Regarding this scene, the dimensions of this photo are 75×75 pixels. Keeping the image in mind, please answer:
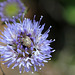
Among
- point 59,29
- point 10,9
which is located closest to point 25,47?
point 10,9

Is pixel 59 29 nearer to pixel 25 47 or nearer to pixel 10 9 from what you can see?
pixel 10 9

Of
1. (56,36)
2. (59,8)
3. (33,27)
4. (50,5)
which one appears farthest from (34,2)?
(33,27)

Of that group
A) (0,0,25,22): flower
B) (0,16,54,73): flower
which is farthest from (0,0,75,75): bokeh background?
(0,16,54,73): flower

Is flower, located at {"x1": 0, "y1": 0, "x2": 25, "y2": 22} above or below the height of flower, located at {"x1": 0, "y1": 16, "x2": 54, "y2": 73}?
above

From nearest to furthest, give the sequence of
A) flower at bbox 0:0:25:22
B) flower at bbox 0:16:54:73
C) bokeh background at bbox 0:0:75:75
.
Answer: flower at bbox 0:16:54:73
flower at bbox 0:0:25:22
bokeh background at bbox 0:0:75:75

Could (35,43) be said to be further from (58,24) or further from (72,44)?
(72,44)

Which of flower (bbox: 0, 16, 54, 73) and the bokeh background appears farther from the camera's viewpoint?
the bokeh background

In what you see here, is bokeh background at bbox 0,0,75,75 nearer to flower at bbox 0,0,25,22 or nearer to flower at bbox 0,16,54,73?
flower at bbox 0,0,25,22
